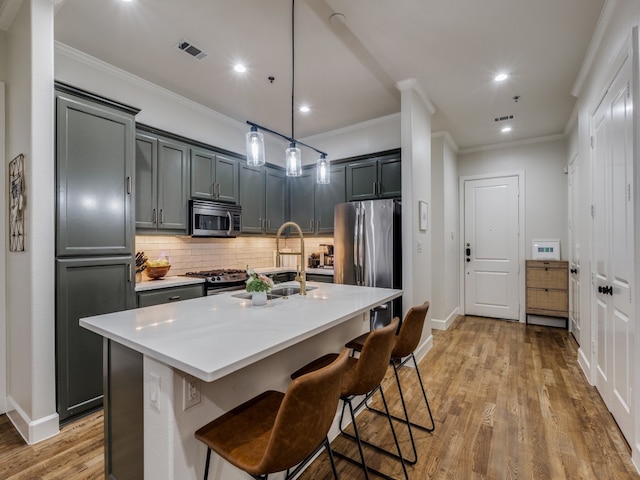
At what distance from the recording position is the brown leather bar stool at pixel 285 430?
38.8 inches

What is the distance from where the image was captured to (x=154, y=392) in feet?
4.03

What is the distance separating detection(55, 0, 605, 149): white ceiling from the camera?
87.7 inches

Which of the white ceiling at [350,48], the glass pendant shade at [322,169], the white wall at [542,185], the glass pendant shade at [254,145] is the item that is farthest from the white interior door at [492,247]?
the glass pendant shade at [254,145]

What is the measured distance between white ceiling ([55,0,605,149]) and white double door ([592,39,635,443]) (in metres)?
0.72

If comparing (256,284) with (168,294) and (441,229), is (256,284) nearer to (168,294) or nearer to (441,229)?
(168,294)

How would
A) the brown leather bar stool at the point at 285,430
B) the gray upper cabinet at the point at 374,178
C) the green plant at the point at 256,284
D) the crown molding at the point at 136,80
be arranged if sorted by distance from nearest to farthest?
1. the brown leather bar stool at the point at 285,430
2. the green plant at the point at 256,284
3. the crown molding at the point at 136,80
4. the gray upper cabinet at the point at 374,178

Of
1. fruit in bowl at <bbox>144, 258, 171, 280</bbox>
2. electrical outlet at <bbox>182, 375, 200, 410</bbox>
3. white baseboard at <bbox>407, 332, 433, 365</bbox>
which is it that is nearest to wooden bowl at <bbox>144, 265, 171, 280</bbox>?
fruit in bowl at <bbox>144, 258, 171, 280</bbox>

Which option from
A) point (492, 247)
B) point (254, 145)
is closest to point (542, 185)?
point (492, 247)

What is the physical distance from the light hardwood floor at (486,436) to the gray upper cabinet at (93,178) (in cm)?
129

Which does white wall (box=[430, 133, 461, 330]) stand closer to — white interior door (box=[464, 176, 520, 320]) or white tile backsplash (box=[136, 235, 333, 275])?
white interior door (box=[464, 176, 520, 320])

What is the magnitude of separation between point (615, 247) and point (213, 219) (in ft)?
12.1

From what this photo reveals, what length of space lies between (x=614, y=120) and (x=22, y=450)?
14.8 feet

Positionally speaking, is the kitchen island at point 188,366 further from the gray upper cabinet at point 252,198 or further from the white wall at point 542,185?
the white wall at point 542,185

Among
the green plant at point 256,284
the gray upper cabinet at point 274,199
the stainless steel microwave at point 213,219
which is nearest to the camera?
the green plant at point 256,284
